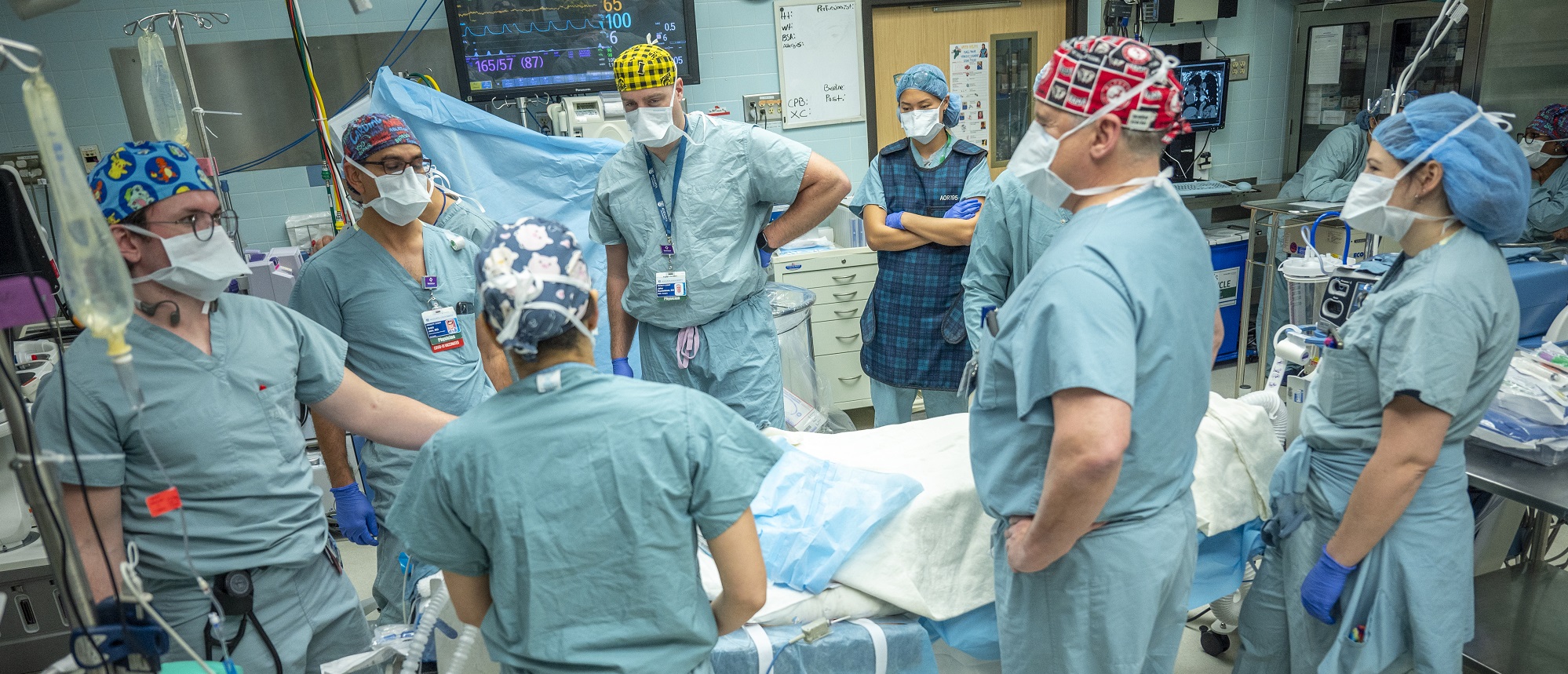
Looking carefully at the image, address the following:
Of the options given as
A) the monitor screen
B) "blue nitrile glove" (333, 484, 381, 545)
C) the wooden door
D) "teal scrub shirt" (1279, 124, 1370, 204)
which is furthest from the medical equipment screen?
"teal scrub shirt" (1279, 124, 1370, 204)

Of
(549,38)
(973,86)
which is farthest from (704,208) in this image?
(973,86)

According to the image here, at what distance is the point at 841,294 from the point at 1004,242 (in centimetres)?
185

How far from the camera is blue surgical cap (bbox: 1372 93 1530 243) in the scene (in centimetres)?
161

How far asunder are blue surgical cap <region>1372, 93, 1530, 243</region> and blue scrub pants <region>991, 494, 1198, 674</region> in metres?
0.72

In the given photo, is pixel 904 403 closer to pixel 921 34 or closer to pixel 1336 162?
pixel 921 34

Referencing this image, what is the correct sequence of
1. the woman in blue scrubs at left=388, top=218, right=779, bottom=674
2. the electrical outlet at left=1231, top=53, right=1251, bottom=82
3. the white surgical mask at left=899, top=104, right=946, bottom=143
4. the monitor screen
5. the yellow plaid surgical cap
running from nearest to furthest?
the woman in blue scrubs at left=388, top=218, right=779, bottom=674 < the yellow plaid surgical cap < the white surgical mask at left=899, top=104, right=946, bottom=143 < the monitor screen < the electrical outlet at left=1231, top=53, right=1251, bottom=82

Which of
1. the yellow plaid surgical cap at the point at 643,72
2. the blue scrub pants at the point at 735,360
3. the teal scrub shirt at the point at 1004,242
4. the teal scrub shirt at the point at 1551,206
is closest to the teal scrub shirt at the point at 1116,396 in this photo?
the teal scrub shirt at the point at 1004,242

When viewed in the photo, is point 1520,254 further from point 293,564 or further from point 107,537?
point 107,537

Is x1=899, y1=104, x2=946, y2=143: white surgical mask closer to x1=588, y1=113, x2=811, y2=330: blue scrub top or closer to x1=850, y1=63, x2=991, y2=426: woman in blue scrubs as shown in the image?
x1=850, y1=63, x2=991, y2=426: woman in blue scrubs

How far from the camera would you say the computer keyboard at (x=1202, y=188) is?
4.82 metres

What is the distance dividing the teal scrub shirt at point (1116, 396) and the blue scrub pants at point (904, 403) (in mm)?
1487

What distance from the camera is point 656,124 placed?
2443 millimetres

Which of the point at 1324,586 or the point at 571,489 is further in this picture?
the point at 1324,586

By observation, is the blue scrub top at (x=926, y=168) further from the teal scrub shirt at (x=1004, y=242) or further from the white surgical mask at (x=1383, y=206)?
the white surgical mask at (x=1383, y=206)
